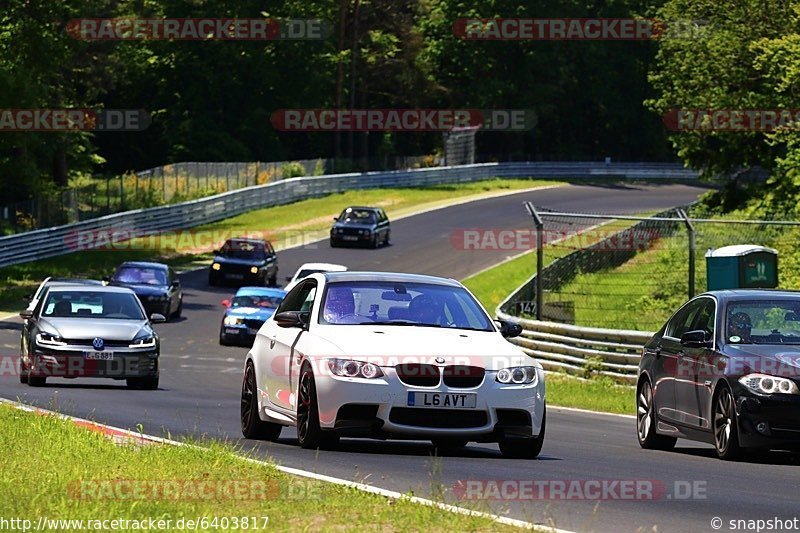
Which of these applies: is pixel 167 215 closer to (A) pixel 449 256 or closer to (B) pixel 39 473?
(A) pixel 449 256

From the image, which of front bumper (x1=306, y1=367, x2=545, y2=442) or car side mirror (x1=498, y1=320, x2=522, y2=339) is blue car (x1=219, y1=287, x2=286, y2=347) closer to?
car side mirror (x1=498, y1=320, x2=522, y2=339)

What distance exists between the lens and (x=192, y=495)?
9.55 meters

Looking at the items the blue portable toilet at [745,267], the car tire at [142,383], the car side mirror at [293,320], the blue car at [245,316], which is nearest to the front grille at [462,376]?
the car side mirror at [293,320]

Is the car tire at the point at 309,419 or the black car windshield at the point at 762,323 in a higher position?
the black car windshield at the point at 762,323

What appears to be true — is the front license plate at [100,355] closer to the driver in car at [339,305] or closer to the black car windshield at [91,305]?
the black car windshield at [91,305]

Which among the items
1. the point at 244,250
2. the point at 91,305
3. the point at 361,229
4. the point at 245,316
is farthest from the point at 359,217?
the point at 91,305

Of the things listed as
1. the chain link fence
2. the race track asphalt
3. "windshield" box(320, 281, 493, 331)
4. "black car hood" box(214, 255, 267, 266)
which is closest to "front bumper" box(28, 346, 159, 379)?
the race track asphalt

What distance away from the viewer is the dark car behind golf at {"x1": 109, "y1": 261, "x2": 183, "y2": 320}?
41.1m

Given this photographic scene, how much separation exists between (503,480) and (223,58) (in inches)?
3422

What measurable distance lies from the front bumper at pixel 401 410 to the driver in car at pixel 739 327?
2495 mm

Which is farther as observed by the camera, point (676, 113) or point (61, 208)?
point (61, 208)

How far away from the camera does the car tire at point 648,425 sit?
15.5 m

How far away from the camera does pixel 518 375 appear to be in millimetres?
12977

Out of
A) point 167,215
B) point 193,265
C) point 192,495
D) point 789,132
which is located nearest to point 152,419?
point 192,495
